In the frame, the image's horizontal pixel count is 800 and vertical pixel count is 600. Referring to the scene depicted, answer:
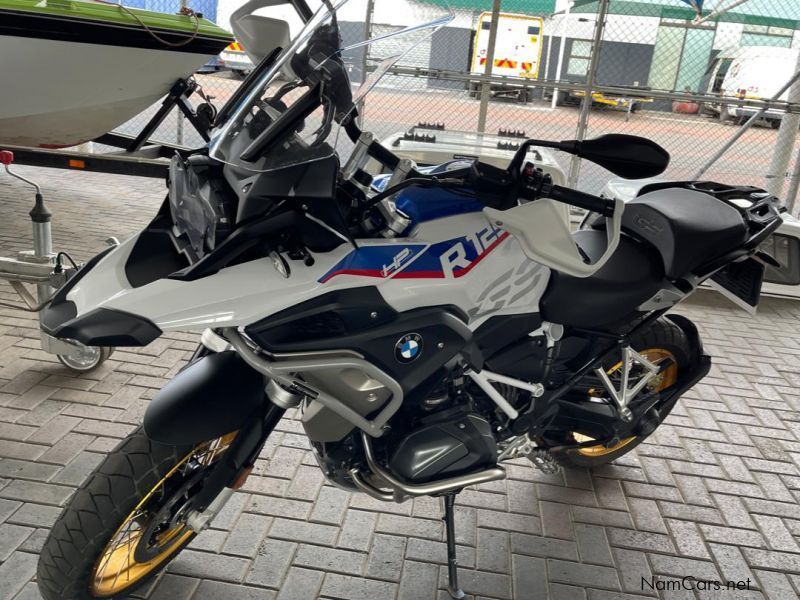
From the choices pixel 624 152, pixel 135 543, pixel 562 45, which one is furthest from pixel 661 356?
pixel 562 45

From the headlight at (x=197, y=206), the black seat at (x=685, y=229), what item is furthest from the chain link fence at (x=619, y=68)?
the headlight at (x=197, y=206)

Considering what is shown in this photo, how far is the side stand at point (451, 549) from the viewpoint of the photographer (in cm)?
233

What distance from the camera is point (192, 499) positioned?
7.13 ft

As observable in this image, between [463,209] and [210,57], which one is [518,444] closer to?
[463,209]

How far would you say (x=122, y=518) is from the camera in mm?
2043

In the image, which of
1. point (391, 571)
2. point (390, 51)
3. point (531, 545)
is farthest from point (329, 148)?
point (531, 545)

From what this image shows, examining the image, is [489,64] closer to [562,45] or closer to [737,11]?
[562,45]

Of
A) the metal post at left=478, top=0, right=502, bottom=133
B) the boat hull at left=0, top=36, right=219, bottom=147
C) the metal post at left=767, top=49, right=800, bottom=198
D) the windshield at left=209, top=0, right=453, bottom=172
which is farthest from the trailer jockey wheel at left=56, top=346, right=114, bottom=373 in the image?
the metal post at left=767, top=49, right=800, bottom=198

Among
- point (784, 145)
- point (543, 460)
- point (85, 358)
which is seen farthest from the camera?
point (784, 145)

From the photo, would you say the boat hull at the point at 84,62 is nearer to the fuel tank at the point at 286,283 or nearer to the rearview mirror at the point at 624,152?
the fuel tank at the point at 286,283

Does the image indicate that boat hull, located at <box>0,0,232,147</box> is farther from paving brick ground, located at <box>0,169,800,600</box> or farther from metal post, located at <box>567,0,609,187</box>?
metal post, located at <box>567,0,609,187</box>

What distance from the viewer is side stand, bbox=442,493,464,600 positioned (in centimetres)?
233

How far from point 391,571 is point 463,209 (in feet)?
4.18

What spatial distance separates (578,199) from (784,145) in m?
5.49
